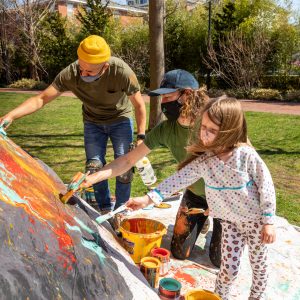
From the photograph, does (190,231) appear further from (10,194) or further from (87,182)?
(10,194)

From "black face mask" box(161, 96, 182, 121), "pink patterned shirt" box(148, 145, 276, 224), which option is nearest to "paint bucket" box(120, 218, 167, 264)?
"pink patterned shirt" box(148, 145, 276, 224)

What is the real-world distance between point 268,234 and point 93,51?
6.42 feet

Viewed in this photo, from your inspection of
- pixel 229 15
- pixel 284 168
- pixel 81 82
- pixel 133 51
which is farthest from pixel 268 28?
pixel 81 82

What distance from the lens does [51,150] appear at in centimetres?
797

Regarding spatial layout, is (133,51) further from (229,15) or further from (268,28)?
(268,28)

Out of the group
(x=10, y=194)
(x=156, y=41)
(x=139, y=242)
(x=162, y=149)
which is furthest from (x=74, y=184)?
(x=156, y=41)

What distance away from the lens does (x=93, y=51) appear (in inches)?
124

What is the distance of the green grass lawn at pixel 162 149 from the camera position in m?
5.44

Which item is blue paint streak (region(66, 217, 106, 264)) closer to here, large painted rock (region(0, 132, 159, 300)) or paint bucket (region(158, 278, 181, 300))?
large painted rock (region(0, 132, 159, 300))

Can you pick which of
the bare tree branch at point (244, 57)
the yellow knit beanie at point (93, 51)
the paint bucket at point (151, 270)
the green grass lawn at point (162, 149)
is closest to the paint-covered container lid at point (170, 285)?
the paint bucket at point (151, 270)

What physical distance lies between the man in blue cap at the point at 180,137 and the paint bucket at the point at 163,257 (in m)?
0.31

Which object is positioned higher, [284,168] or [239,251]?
[239,251]

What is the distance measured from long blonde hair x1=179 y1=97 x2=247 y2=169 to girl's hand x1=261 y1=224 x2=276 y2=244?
0.52 metres

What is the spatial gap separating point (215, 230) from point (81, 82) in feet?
6.00
